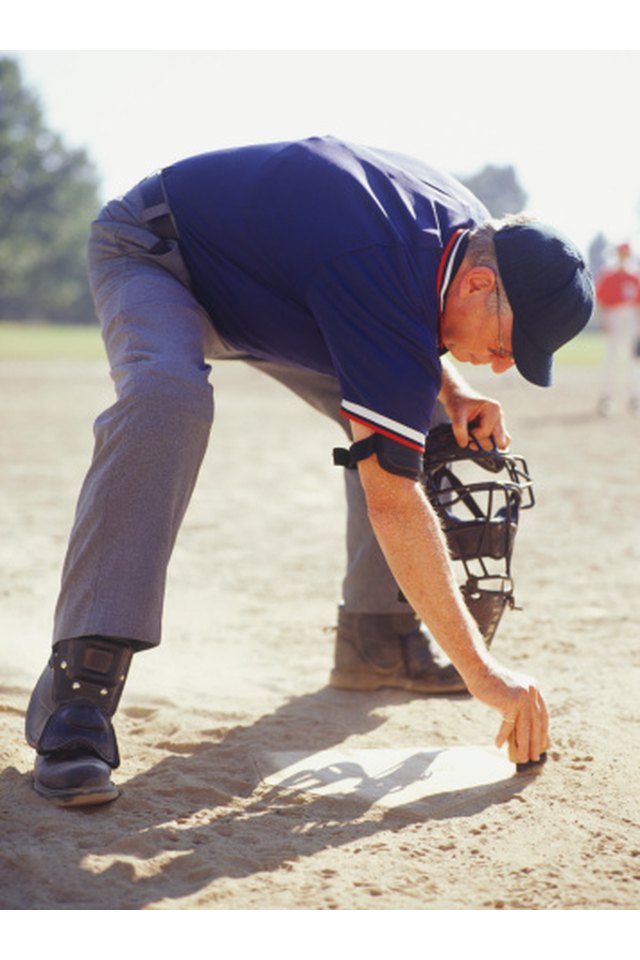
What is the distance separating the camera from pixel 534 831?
112 inches

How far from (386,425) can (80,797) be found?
1152mm

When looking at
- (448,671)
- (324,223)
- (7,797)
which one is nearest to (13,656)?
(7,797)

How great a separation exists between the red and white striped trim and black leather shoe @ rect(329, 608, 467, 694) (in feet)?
4.19

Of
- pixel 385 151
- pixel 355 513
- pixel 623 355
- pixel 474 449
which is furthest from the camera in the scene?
pixel 623 355

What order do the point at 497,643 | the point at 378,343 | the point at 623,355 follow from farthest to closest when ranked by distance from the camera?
the point at 623,355, the point at 497,643, the point at 378,343

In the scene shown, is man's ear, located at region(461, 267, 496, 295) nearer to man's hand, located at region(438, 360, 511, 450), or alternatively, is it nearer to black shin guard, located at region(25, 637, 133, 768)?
man's hand, located at region(438, 360, 511, 450)

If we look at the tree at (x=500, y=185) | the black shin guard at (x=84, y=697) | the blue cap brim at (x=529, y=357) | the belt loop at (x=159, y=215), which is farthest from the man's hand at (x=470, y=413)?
the tree at (x=500, y=185)

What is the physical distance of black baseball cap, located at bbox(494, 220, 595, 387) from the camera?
2.88 meters

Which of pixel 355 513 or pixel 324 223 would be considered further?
pixel 355 513

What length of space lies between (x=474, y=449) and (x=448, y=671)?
2.58 ft

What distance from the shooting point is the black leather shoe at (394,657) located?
13.0 ft

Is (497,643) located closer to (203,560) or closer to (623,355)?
(203,560)

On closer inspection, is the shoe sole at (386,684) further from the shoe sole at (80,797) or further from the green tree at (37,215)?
the green tree at (37,215)

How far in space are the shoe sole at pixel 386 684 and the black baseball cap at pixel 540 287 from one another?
135 centimetres
